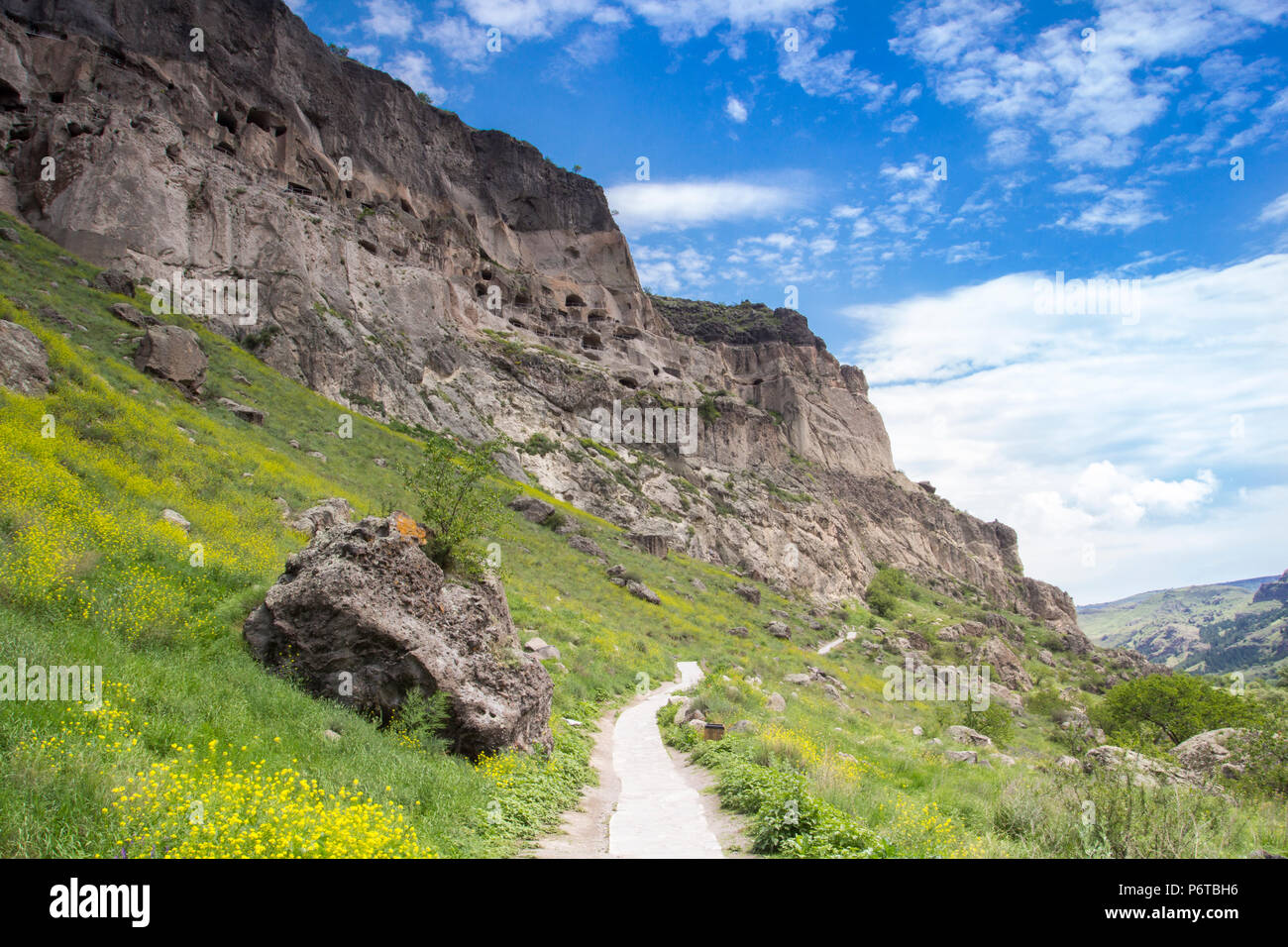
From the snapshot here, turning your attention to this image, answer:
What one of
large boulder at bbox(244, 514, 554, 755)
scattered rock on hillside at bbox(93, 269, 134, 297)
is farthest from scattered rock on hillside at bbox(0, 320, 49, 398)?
scattered rock on hillside at bbox(93, 269, 134, 297)

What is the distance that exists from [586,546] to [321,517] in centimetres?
2157

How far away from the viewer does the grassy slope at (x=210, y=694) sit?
14.5 ft

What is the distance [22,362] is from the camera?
1360 centimetres

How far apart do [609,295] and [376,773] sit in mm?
83531

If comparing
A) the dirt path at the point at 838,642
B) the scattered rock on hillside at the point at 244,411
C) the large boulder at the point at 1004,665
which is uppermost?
the scattered rock on hillside at the point at 244,411

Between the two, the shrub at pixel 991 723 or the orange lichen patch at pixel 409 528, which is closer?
the orange lichen patch at pixel 409 528

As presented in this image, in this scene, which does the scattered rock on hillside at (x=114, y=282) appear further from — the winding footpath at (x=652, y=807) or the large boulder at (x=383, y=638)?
the winding footpath at (x=652, y=807)

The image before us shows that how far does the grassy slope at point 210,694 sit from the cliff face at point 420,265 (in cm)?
2187

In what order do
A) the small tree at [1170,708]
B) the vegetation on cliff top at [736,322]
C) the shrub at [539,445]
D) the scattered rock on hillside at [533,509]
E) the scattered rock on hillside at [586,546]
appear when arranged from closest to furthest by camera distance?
1. the small tree at [1170,708]
2. the scattered rock on hillside at [586,546]
3. the scattered rock on hillside at [533,509]
4. the shrub at [539,445]
5. the vegetation on cliff top at [736,322]

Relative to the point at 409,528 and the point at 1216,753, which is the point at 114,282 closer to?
the point at 409,528

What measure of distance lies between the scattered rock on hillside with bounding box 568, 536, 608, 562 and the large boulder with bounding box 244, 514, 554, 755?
84.2 feet

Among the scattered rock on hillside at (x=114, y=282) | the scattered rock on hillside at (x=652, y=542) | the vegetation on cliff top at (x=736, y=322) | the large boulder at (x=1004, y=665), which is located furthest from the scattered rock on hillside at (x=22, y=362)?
the vegetation on cliff top at (x=736, y=322)

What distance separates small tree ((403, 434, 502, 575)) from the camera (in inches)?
420

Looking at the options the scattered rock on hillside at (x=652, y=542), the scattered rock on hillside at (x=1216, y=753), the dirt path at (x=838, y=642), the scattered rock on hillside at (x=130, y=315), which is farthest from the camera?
the scattered rock on hillside at (x=652, y=542)
